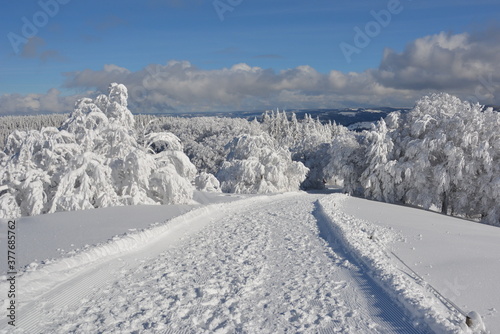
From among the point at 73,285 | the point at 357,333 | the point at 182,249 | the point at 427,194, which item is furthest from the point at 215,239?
the point at 427,194

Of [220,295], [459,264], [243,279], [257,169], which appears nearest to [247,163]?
[257,169]

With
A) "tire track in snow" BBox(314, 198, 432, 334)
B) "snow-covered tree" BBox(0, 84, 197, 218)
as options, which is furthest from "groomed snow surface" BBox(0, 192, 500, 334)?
"snow-covered tree" BBox(0, 84, 197, 218)

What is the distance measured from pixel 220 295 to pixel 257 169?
89.4 feet

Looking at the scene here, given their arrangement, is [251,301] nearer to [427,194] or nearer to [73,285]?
[73,285]

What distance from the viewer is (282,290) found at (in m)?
6.90

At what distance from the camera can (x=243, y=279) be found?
7516 mm

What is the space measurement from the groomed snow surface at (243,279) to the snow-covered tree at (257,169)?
20.7 metres

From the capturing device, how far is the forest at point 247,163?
50.8 ft

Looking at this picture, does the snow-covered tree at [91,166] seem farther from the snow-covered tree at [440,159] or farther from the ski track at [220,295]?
the snow-covered tree at [440,159]

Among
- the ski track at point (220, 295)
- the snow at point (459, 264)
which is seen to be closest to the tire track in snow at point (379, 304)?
the ski track at point (220, 295)

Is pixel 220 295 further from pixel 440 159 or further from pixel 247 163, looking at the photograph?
pixel 440 159

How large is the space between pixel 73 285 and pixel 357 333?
5.40m

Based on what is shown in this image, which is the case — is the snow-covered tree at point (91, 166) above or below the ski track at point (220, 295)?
above

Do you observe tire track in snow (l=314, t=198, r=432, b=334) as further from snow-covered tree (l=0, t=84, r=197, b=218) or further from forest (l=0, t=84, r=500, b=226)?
forest (l=0, t=84, r=500, b=226)
